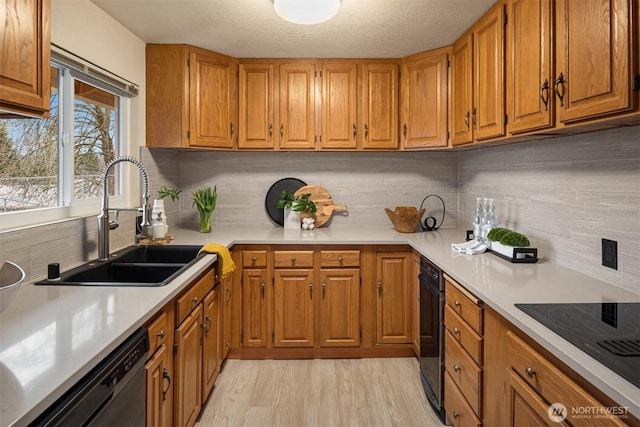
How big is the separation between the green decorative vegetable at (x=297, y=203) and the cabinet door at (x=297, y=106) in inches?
16.9

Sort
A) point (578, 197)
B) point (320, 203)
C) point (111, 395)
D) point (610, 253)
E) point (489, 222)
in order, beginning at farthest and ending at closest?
point (320, 203) → point (489, 222) → point (578, 197) → point (610, 253) → point (111, 395)

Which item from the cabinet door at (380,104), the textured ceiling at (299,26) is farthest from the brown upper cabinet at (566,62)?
the cabinet door at (380,104)

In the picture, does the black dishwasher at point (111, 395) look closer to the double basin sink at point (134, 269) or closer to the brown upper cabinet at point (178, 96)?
the double basin sink at point (134, 269)

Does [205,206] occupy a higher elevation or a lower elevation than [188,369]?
higher

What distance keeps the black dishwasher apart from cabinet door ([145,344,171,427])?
8cm

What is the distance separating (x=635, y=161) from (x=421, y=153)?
6.82 ft

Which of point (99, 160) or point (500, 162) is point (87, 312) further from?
point (500, 162)

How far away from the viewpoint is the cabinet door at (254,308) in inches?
118

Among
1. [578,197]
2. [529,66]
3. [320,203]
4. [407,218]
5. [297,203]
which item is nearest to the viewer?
[529,66]

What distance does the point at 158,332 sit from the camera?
1.55 m

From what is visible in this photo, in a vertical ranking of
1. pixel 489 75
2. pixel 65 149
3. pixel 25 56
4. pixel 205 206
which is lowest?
pixel 205 206

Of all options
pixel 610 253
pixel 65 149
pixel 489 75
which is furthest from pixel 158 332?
pixel 489 75

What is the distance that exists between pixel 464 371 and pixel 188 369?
50.7 inches

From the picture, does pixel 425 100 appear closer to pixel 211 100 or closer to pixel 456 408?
pixel 211 100
